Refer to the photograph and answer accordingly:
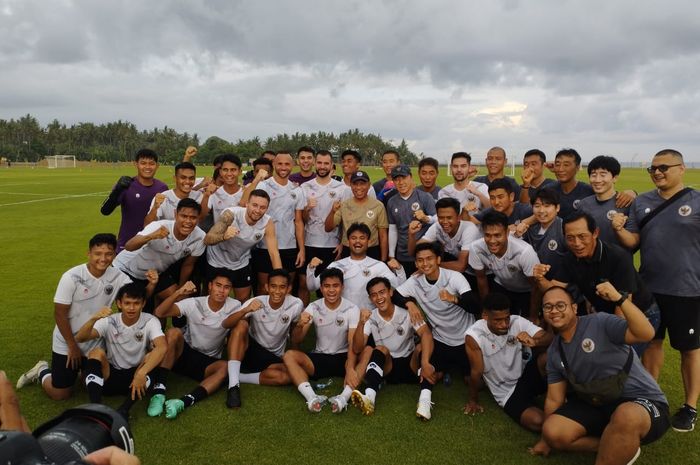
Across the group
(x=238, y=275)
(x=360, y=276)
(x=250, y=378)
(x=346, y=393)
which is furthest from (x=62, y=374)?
(x=360, y=276)

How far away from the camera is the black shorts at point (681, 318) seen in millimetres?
4402

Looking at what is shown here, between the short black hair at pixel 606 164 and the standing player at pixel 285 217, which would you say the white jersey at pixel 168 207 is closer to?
the standing player at pixel 285 217

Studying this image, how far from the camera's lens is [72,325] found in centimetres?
→ 485

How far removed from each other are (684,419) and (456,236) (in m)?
2.87

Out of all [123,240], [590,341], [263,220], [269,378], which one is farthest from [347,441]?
[123,240]

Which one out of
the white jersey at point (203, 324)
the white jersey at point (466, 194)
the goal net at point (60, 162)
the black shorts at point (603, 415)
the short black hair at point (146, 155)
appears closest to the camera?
the black shorts at point (603, 415)

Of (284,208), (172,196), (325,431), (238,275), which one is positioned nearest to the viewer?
(325,431)

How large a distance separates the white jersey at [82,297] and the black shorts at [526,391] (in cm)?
411

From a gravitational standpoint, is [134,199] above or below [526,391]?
above

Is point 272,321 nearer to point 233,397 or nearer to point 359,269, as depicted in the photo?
point 233,397

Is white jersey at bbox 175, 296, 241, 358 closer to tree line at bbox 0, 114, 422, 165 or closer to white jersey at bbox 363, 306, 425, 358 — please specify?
white jersey at bbox 363, 306, 425, 358

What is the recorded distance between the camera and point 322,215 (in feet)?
22.7

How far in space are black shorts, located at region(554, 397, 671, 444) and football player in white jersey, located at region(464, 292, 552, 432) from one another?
2.04 feet

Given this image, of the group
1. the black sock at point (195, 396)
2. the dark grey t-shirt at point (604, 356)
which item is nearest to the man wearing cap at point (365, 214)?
the black sock at point (195, 396)
